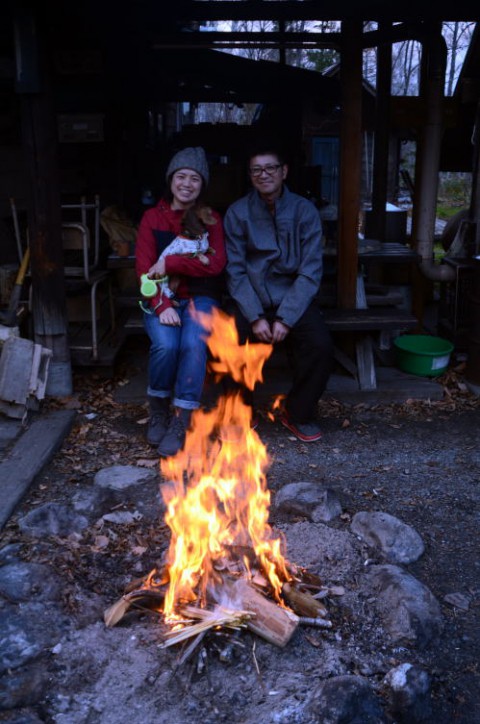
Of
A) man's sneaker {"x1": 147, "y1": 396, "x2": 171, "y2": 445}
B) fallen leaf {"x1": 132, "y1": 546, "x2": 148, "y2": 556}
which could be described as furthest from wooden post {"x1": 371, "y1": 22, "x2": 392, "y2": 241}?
fallen leaf {"x1": 132, "y1": 546, "x2": 148, "y2": 556}

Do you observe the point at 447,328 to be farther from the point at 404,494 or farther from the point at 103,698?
the point at 103,698

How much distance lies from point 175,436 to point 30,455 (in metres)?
0.94

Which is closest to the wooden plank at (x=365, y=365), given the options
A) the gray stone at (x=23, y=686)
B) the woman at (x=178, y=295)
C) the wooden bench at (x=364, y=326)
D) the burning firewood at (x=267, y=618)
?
the wooden bench at (x=364, y=326)

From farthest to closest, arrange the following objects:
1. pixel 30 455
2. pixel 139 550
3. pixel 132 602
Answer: pixel 30 455 < pixel 139 550 < pixel 132 602

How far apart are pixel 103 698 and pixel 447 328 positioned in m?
5.02

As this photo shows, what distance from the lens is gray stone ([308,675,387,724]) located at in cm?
232

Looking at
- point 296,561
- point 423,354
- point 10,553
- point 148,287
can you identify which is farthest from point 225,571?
point 423,354

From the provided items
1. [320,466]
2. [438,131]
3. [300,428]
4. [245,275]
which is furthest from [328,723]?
[438,131]

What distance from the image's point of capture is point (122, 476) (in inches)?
173

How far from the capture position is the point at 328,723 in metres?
2.30

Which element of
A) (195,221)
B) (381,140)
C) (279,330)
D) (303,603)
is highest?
(381,140)

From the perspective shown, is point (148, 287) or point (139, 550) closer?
point (139, 550)

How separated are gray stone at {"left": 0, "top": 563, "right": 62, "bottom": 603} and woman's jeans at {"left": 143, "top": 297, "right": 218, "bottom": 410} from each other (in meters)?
1.74

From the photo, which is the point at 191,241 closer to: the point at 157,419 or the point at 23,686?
the point at 157,419
